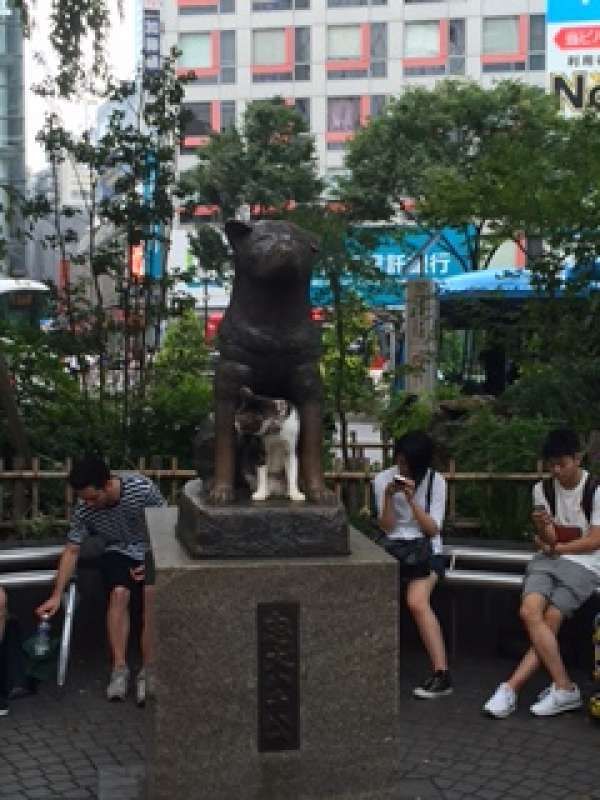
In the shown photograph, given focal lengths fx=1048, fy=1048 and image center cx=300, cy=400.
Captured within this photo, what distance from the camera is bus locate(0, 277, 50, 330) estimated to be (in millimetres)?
9531

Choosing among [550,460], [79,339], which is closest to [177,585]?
[550,460]

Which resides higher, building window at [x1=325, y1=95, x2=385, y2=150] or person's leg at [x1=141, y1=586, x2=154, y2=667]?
building window at [x1=325, y1=95, x2=385, y2=150]

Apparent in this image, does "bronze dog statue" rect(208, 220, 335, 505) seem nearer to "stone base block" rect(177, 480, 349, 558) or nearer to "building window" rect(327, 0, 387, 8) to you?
"stone base block" rect(177, 480, 349, 558)

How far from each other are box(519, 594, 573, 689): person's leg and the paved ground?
217 mm

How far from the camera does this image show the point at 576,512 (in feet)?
18.6

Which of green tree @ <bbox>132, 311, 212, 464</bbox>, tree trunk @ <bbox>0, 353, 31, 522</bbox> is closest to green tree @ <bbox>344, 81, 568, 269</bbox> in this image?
green tree @ <bbox>132, 311, 212, 464</bbox>

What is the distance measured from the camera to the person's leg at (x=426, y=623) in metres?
5.76

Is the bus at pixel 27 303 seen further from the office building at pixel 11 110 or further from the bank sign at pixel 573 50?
the office building at pixel 11 110

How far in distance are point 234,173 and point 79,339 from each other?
2257cm

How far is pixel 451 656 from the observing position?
652cm

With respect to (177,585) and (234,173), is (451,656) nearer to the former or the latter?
(177,585)

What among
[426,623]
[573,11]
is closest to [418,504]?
[426,623]

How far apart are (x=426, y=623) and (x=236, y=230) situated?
8.46 ft

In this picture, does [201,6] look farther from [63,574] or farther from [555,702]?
[555,702]
